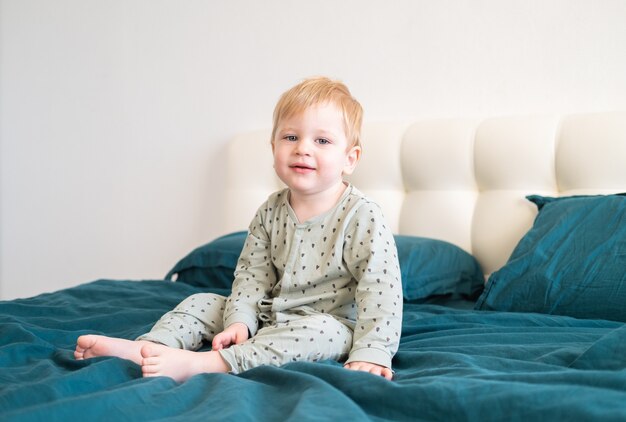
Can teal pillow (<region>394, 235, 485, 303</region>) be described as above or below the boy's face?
below

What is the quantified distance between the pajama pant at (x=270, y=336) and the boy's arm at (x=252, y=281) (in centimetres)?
5

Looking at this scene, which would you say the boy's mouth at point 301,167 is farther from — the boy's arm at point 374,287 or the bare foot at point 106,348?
the bare foot at point 106,348

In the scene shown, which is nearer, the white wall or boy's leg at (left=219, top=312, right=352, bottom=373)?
boy's leg at (left=219, top=312, right=352, bottom=373)

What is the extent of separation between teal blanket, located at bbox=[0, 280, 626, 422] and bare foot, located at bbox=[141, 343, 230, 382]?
30mm

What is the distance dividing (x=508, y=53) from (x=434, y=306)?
2.96 ft

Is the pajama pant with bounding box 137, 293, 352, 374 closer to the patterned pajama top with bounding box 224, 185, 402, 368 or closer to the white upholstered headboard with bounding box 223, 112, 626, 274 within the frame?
the patterned pajama top with bounding box 224, 185, 402, 368

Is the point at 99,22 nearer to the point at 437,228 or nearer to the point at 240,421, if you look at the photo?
the point at 437,228

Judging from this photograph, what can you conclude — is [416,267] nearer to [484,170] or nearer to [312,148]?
[484,170]

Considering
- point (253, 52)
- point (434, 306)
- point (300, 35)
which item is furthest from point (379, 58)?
point (434, 306)

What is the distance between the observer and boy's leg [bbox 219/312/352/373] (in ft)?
3.61

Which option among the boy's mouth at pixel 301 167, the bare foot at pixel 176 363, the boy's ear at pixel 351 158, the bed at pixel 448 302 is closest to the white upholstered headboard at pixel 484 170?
the bed at pixel 448 302

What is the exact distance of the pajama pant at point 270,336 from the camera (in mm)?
1104

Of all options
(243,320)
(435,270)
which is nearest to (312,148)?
(243,320)

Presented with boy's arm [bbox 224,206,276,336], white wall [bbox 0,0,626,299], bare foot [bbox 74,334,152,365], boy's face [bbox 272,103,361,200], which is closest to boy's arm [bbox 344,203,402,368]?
boy's face [bbox 272,103,361,200]
